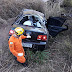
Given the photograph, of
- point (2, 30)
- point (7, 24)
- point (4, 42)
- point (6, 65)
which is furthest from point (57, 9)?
point (6, 65)

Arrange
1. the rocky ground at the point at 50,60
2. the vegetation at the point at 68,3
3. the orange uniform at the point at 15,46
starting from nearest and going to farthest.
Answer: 1. the orange uniform at the point at 15,46
2. the rocky ground at the point at 50,60
3. the vegetation at the point at 68,3

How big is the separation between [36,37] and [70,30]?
9.73ft

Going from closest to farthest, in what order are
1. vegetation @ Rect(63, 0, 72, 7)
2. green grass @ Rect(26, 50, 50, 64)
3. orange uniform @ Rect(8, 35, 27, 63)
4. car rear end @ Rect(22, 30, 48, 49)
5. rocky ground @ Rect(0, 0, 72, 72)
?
orange uniform @ Rect(8, 35, 27, 63) → rocky ground @ Rect(0, 0, 72, 72) → car rear end @ Rect(22, 30, 48, 49) → green grass @ Rect(26, 50, 50, 64) → vegetation @ Rect(63, 0, 72, 7)

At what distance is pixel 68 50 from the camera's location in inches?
166

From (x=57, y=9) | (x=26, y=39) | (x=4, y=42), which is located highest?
(x=57, y=9)

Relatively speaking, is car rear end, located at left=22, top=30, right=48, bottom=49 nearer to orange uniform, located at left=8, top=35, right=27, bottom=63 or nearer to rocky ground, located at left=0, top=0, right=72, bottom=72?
orange uniform, located at left=8, top=35, right=27, bottom=63

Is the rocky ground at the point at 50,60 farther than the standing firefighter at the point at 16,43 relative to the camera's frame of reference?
Yes

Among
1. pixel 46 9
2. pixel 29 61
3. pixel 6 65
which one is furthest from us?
pixel 46 9

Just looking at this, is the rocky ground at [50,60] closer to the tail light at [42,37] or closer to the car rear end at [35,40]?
the car rear end at [35,40]

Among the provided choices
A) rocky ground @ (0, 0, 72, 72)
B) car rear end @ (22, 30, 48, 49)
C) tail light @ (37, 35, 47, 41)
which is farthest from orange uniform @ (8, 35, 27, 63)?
tail light @ (37, 35, 47, 41)

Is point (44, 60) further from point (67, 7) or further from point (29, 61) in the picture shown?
point (67, 7)

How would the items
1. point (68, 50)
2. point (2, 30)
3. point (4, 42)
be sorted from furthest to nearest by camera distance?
point (2, 30), point (4, 42), point (68, 50)

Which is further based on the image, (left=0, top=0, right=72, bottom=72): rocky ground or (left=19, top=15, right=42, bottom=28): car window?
(left=19, top=15, right=42, bottom=28): car window

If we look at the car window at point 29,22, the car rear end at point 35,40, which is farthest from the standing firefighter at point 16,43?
the car window at point 29,22
